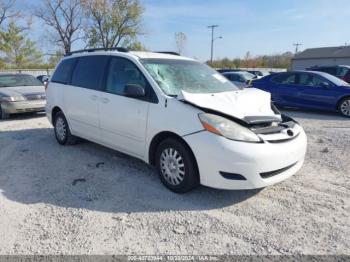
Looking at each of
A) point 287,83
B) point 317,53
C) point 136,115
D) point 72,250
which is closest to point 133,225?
point 72,250

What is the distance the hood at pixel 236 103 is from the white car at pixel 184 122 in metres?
0.01

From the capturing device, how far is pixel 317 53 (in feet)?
167

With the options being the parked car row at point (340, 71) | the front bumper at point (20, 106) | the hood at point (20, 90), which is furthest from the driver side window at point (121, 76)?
the parked car row at point (340, 71)

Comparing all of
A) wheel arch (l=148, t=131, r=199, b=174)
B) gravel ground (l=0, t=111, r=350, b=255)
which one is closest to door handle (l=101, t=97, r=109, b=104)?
gravel ground (l=0, t=111, r=350, b=255)

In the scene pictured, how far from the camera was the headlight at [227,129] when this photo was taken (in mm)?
3453

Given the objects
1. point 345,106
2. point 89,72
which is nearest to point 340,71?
point 345,106

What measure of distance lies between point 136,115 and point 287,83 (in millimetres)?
7958

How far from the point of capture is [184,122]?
12.1 ft

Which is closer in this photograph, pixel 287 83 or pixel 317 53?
pixel 287 83

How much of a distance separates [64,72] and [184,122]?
11.5 feet

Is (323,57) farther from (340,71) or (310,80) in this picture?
(310,80)

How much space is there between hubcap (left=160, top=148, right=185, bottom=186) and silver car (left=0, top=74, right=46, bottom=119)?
275 inches

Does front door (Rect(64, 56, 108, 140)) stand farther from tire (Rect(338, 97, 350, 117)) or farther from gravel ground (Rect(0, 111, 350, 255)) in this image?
tire (Rect(338, 97, 350, 117))

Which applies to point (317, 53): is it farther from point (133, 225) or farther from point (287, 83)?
point (133, 225)
